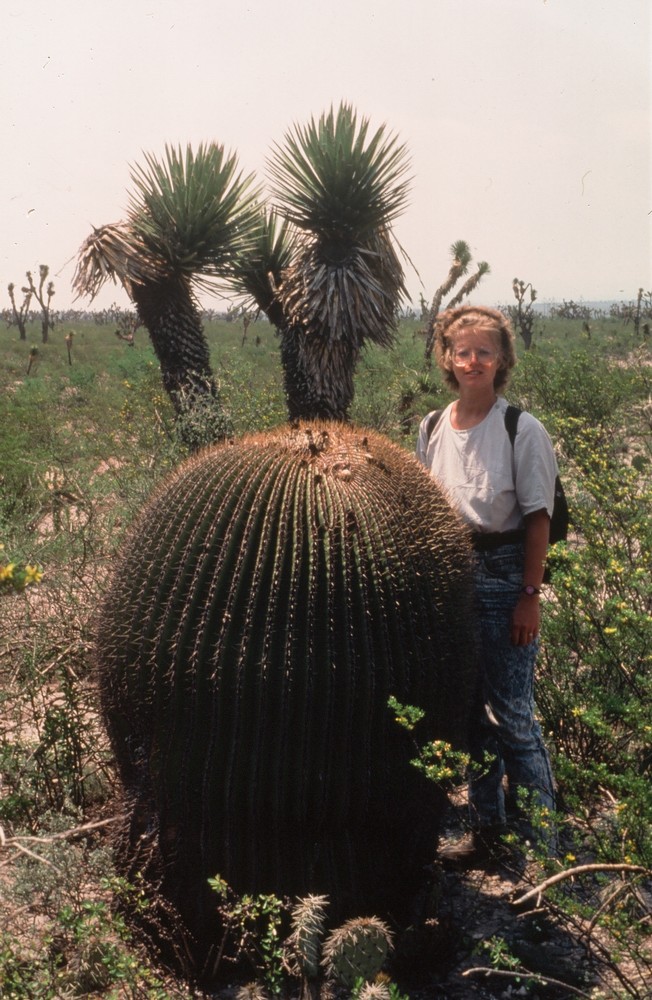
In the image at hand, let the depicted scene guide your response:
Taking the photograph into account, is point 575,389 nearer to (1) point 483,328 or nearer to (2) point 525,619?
(1) point 483,328

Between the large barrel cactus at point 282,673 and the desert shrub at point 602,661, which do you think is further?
the desert shrub at point 602,661

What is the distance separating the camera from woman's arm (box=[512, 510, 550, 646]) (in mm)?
3660

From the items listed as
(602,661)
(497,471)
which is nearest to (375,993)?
(497,471)

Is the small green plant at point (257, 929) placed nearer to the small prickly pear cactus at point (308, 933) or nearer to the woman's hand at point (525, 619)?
the small prickly pear cactus at point (308, 933)

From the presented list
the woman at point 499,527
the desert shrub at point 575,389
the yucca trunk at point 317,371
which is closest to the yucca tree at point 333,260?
the yucca trunk at point 317,371

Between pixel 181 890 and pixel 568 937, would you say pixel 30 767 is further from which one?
pixel 568 937

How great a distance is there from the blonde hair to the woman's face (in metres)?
0.03

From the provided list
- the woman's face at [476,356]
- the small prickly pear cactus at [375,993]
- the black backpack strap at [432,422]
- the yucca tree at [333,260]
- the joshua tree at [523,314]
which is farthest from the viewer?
the joshua tree at [523,314]

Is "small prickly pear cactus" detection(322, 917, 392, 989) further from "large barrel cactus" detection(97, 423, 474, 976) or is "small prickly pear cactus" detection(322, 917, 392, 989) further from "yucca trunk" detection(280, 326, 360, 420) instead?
"yucca trunk" detection(280, 326, 360, 420)

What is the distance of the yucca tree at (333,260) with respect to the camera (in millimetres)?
10000

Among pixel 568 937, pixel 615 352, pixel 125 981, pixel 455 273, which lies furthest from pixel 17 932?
pixel 615 352

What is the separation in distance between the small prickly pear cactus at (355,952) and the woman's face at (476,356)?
208 centimetres

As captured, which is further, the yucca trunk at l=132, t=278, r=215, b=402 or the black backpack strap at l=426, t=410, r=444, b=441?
the yucca trunk at l=132, t=278, r=215, b=402

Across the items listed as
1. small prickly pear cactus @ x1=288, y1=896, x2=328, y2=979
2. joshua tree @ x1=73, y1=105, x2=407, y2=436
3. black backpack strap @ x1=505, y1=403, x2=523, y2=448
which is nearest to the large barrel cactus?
small prickly pear cactus @ x1=288, y1=896, x2=328, y2=979
